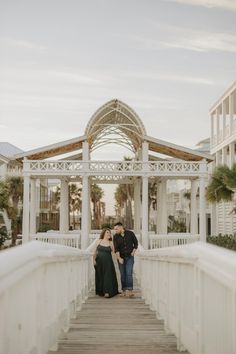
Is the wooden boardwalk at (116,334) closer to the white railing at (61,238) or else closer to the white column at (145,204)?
the white railing at (61,238)

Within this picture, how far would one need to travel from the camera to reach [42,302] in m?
5.16

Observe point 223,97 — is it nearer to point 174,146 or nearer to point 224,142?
point 224,142

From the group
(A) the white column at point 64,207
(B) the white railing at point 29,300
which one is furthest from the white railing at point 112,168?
(B) the white railing at point 29,300

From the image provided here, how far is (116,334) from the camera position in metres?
7.23

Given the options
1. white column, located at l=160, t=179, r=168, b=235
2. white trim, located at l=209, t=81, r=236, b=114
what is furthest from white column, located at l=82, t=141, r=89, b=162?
white trim, located at l=209, t=81, r=236, b=114

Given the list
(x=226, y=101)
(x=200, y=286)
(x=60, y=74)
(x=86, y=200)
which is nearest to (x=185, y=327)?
(x=200, y=286)

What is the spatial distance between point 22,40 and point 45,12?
1554 mm

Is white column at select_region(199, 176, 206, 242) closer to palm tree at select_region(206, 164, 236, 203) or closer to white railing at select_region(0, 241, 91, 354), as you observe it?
palm tree at select_region(206, 164, 236, 203)

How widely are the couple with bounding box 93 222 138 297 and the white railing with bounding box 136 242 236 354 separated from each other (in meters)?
6.38

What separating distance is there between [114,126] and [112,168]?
200 cm

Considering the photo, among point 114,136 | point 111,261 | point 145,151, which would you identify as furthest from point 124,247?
point 114,136

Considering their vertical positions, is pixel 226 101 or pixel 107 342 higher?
pixel 226 101

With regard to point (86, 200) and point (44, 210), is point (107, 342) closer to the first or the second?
point (86, 200)

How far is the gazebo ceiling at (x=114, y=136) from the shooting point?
88.1ft
